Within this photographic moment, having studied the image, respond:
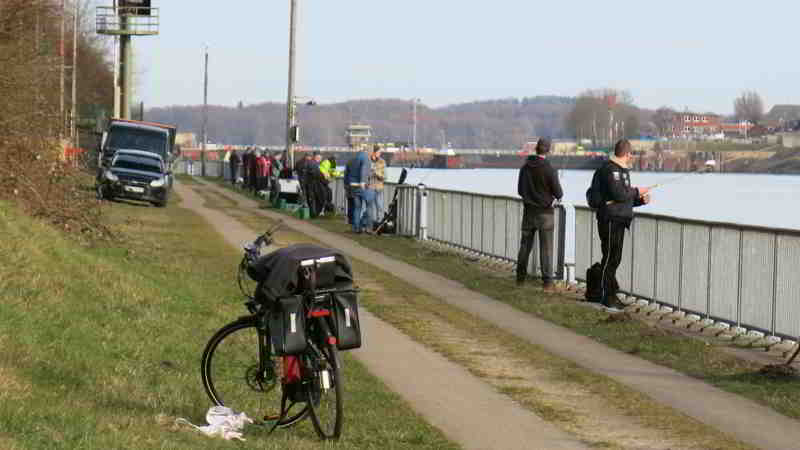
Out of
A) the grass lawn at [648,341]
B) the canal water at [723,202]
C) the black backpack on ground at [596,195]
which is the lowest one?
the grass lawn at [648,341]

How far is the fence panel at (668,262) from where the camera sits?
17.6m

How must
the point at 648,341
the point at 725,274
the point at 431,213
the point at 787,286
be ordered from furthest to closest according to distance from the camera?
1. the point at 431,213
2. the point at 725,274
3. the point at 648,341
4. the point at 787,286

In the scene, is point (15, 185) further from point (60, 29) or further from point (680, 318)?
point (680, 318)

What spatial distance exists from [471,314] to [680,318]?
2.30 m

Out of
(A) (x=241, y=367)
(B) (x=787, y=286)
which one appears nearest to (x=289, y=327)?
(A) (x=241, y=367)

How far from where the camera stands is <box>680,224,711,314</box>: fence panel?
16.7m

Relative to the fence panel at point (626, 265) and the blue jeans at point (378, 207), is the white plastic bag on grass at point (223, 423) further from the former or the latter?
the blue jeans at point (378, 207)

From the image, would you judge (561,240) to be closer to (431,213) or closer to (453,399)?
(431,213)

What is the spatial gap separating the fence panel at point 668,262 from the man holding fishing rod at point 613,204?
424 millimetres

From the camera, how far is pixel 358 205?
111 feet

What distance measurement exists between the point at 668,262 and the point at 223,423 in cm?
979

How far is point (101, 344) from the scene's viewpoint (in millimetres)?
11680

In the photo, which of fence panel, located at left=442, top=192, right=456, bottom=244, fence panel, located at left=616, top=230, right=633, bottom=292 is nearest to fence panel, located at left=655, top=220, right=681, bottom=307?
fence panel, located at left=616, top=230, right=633, bottom=292

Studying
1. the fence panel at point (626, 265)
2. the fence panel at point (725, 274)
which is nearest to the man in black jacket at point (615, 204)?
the fence panel at point (626, 265)
